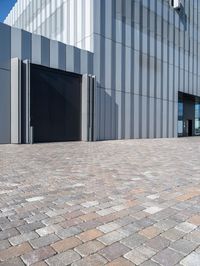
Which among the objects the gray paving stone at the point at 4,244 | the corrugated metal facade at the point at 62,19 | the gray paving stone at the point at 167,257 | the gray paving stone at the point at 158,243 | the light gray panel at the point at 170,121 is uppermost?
the corrugated metal facade at the point at 62,19

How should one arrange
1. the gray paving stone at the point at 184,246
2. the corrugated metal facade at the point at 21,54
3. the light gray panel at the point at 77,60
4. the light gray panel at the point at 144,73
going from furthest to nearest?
the light gray panel at the point at 144,73 → the light gray panel at the point at 77,60 → the corrugated metal facade at the point at 21,54 → the gray paving stone at the point at 184,246

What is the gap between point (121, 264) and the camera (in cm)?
221

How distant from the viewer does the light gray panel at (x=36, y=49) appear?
17547 millimetres

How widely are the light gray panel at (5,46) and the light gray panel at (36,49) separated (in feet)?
5.45

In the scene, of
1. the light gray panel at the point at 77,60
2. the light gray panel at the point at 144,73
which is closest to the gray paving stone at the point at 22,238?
the light gray panel at the point at 77,60

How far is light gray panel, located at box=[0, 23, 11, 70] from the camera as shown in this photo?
16.2m

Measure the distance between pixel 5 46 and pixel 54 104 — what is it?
5.12 metres

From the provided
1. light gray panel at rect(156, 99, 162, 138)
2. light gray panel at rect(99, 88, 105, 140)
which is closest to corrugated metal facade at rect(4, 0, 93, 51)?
light gray panel at rect(99, 88, 105, 140)

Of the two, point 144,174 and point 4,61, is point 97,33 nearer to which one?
point 4,61

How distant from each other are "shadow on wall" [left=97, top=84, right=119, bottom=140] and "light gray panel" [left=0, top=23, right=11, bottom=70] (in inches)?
314

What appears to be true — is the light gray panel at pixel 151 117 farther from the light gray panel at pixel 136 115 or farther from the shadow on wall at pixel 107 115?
the shadow on wall at pixel 107 115

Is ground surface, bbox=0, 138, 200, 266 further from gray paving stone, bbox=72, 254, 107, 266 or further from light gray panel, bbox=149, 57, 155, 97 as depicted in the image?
→ light gray panel, bbox=149, 57, 155, 97

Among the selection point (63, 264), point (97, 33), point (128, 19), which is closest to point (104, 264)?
point (63, 264)

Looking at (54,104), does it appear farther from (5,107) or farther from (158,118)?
(158,118)
